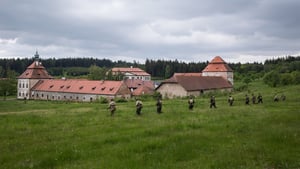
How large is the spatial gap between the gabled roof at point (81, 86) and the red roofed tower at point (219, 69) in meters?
35.3

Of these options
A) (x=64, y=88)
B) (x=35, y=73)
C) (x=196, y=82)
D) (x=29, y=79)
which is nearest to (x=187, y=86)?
(x=196, y=82)

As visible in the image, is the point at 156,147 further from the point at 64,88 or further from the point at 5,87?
the point at 5,87

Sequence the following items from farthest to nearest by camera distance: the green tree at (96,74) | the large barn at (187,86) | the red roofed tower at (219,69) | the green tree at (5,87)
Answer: the green tree at (96,74), the red roofed tower at (219,69), the green tree at (5,87), the large barn at (187,86)

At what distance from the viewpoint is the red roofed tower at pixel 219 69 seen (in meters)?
92.9

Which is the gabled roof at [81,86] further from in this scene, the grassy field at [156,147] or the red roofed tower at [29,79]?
the grassy field at [156,147]

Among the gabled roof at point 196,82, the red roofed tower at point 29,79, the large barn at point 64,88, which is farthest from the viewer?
the red roofed tower at point 29,79

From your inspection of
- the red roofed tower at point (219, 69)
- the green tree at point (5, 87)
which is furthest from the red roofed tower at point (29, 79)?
the red roofed tower at point (219, 69)

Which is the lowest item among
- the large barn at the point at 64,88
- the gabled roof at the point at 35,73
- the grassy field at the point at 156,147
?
the grassy field at the point at 156,147

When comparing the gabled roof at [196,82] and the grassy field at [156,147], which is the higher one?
the gabled roof at [196,82]

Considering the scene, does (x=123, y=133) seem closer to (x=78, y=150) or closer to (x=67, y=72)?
(x=78, y=150)

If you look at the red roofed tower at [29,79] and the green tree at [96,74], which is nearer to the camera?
the red roofed tower at [29,79]

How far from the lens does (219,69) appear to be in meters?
94.4

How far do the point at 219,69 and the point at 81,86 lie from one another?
42.8m

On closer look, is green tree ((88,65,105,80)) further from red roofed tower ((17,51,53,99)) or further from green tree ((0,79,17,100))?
green tree ((0,79,17,100))
